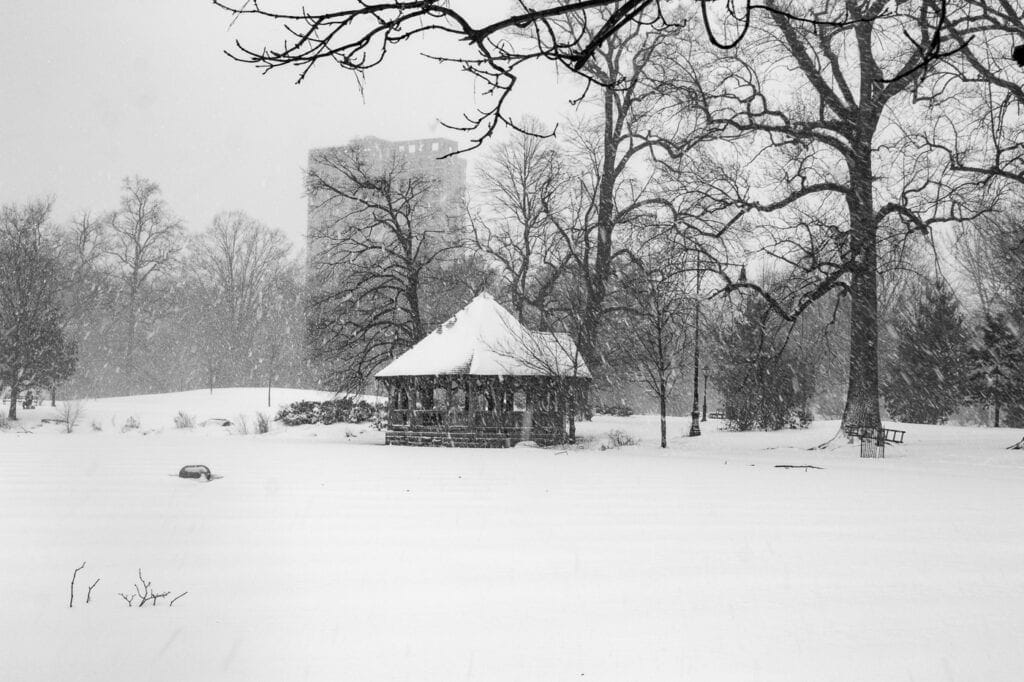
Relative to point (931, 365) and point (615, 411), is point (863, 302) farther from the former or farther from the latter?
point (615, 411)

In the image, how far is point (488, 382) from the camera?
22484 millimetres

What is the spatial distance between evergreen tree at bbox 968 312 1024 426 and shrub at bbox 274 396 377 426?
754 inches

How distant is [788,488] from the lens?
1085 centimetres

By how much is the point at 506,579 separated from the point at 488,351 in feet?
55.8

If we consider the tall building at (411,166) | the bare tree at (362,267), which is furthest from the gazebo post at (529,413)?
the tall building at (411,166)

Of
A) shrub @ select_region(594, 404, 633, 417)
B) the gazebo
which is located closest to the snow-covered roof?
the gazebo

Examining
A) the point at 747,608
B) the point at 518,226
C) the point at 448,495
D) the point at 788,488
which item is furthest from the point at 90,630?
the point at 518,226

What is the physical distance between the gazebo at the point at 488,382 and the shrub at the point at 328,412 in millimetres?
5086

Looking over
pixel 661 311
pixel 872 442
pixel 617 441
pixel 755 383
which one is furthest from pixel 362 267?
pixel 872 442

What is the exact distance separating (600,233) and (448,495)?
1770 centimetres

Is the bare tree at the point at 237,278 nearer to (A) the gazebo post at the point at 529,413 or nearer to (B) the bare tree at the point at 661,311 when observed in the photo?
(A) the gazebo post at the point at 529,413

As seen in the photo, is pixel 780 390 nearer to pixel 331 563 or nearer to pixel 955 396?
pixel 955 396

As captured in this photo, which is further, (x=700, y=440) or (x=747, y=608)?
(x=700, y=440)

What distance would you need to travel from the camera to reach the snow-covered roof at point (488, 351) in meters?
21.5
